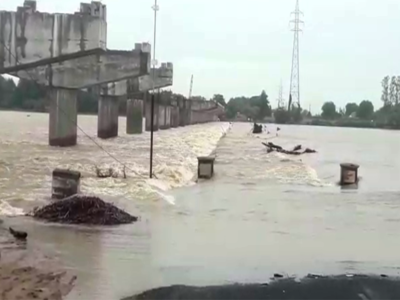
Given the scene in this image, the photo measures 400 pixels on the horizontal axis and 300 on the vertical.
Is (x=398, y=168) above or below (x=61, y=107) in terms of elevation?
below

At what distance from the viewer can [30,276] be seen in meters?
8.39

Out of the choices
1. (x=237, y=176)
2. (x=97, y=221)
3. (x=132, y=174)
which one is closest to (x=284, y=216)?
(x=97, y=221)

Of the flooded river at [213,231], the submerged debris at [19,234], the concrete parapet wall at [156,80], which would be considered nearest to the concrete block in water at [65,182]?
the flooded river at [213,231]

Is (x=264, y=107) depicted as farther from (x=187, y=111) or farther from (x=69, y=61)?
(x=69, y=61)

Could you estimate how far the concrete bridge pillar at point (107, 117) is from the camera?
6056 centimetres

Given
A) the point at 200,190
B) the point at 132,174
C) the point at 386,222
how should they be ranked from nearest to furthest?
the point at 386,222 → the point at 200,190 → the point at 132,174

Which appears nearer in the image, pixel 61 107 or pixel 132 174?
pixel 132 174

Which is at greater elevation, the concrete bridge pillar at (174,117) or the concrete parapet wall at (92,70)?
the concrete parapet wall at (92,70)

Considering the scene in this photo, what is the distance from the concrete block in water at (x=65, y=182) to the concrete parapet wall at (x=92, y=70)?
2558 cm

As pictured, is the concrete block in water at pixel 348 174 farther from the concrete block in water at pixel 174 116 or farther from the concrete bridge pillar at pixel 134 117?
the concrete block in water at pixel 174 116

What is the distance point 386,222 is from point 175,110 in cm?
9210

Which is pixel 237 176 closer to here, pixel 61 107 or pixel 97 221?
pixel 97 221

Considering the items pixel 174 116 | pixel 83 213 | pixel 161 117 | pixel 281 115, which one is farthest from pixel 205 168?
pixel 281 115

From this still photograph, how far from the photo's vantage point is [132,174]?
23.9 metres
